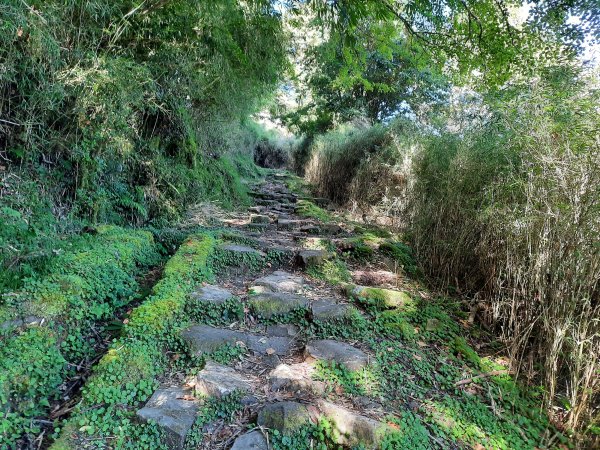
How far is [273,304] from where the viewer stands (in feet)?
9.05

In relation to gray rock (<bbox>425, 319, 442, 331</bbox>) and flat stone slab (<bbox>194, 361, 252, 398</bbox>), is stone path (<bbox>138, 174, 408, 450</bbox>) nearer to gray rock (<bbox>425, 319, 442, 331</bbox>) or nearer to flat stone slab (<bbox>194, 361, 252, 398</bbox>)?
flat stone slab (<bbox>194, 361, 252, 398</bbox>)

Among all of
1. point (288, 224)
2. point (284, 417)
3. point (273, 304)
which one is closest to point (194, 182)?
point (288, 224)

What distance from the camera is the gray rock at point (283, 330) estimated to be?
255cm

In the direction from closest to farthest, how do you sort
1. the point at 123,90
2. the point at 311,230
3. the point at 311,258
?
the point at 123,90 < the point at 311,258 < the point at 311,230

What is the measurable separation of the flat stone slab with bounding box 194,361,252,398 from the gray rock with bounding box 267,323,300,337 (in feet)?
1.81

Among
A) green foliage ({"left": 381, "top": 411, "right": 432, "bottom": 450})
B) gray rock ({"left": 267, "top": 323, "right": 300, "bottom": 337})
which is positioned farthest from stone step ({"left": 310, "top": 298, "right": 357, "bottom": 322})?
green foliage ({"left": 381, "top": 411, "right": 432, "bottom": 450})

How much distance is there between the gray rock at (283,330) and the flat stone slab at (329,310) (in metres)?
0.18

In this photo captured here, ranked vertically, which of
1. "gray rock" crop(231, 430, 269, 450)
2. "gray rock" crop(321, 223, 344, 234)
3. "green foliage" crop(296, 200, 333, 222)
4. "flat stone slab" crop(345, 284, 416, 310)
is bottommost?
"gray rock" crop(231, 430, 269, 450)

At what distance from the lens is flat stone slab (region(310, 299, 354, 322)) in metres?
2.68

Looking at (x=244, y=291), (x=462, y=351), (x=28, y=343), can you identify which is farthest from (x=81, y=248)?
(x=462, y=351)

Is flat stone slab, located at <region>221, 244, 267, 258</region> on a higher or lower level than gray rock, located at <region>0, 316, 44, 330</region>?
higher

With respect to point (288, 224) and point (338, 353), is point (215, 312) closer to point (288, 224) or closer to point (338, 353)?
point (338, 353)

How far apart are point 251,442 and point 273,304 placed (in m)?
1.21

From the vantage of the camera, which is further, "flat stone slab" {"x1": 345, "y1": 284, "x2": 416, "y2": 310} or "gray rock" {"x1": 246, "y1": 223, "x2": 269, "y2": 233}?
"gray rock" {"x1": 246, "y1": 223, "x2": 269, "y2": 233}
